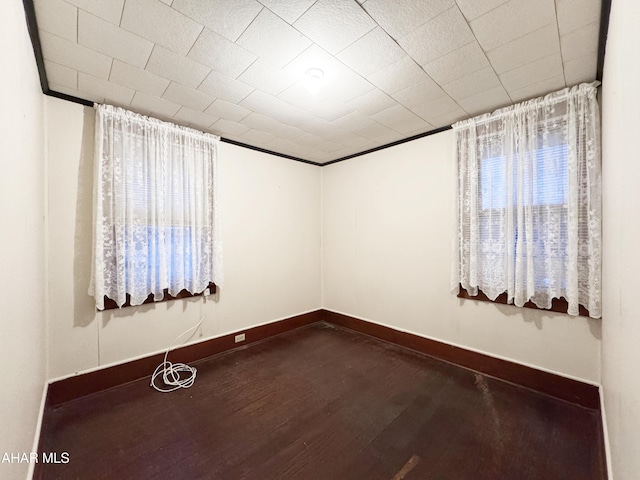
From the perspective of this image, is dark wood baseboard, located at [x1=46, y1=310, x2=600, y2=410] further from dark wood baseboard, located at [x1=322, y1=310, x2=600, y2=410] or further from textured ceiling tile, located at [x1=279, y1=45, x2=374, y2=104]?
textured ceiling tile, located at [x1=279, y1=45, x2=374, y2=104]

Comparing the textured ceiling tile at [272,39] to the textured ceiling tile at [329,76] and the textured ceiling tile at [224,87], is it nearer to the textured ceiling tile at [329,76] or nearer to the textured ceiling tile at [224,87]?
the textured ceiling tile at [329,76]

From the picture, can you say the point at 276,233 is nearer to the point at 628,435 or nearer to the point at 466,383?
the point at 466,383

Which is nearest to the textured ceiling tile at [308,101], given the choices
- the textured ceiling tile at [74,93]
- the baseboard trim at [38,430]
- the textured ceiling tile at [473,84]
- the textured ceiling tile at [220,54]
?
the textured ceiling tile at [220,54]

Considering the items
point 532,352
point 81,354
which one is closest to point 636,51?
point 532,352

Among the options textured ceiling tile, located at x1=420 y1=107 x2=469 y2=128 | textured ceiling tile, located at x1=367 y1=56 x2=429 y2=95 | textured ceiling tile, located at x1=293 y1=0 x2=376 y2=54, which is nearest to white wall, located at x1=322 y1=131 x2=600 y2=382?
textured ceiling tile, located at x1=420 y1=107 x2=469 y2=128

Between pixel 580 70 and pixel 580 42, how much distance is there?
0.37 metres

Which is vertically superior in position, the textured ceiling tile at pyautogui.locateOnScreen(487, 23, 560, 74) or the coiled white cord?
the textured ceiling tile at pyautogui.locateOnScreen(487, 23, 560, 74)

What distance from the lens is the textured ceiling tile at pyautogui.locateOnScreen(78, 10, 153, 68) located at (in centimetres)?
140

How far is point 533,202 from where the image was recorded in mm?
2133

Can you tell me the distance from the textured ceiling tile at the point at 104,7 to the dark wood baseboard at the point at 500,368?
11.5 ft

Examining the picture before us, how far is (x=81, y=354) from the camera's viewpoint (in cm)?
212

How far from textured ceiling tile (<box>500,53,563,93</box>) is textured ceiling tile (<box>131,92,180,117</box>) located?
266cm

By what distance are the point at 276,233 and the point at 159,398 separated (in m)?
2.11

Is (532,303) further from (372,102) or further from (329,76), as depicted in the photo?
(329,76)
